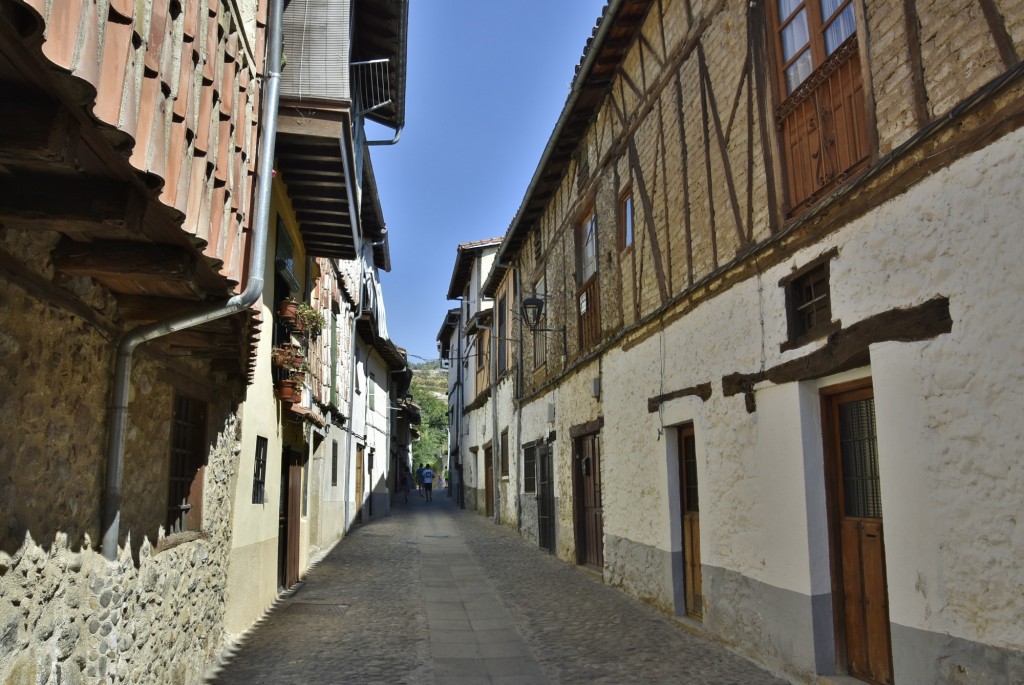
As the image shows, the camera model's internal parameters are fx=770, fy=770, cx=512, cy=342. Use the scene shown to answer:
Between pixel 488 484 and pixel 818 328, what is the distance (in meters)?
17.5

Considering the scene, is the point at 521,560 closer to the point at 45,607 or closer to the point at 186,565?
the point at 186,565

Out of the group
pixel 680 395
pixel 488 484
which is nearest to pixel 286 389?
pixel 680 395

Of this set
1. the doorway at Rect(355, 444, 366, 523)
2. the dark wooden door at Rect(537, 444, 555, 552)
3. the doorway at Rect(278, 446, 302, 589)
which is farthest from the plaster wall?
the doorway at Rect(355, 444, 366, 523)

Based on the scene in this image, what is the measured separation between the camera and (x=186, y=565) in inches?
216

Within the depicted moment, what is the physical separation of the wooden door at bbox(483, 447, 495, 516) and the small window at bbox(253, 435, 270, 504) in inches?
512

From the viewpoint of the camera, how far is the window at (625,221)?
967 centimetres

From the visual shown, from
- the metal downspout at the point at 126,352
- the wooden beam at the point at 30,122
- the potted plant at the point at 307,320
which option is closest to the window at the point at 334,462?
the potted plant at the point at 307,320

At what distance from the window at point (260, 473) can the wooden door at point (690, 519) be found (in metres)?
4.45

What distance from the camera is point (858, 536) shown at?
5207 mm

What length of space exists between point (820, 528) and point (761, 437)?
954mm

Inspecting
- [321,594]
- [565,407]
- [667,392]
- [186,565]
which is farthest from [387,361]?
[186,565]

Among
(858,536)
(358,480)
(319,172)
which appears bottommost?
(858,536)

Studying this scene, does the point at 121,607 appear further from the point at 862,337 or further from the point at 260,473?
the point at 862,337

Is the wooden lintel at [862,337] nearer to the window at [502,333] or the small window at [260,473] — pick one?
the small window at [260,473]
